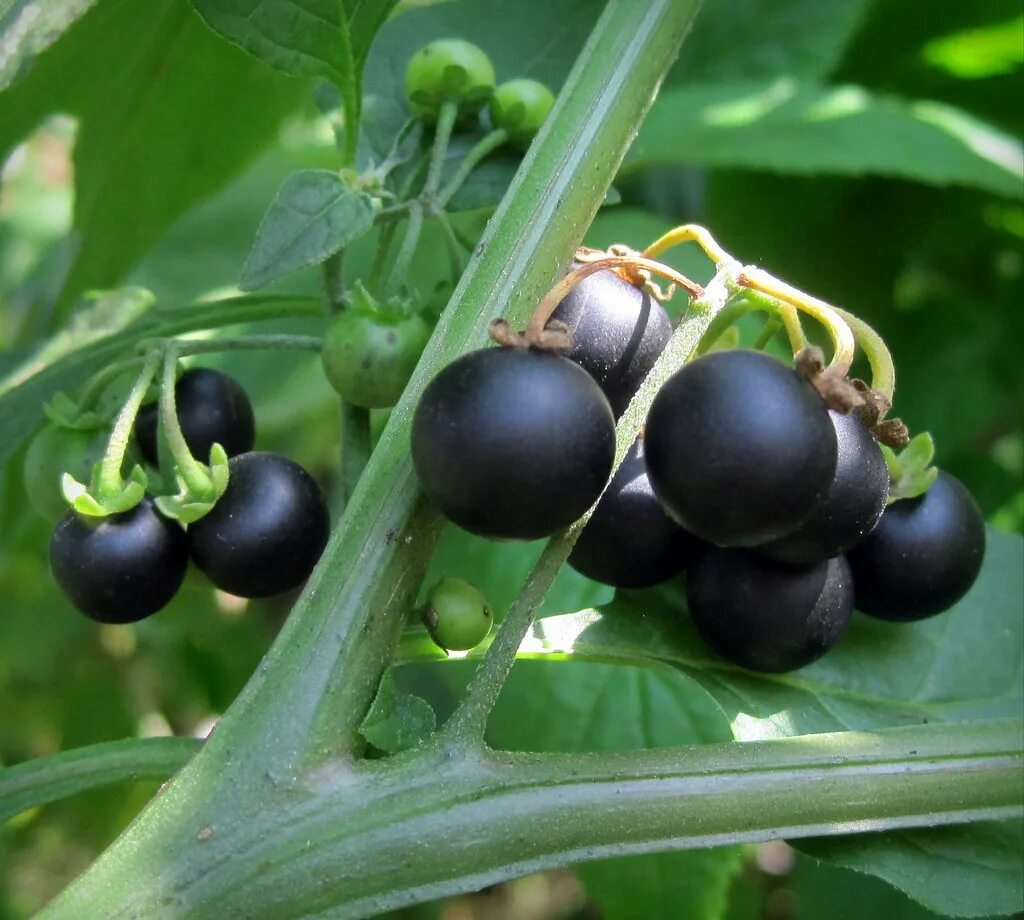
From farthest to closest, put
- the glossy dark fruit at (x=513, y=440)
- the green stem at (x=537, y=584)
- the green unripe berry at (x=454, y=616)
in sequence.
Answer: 1. the green unripe berry at (x=454, y=616)
2. the green stem at (x=537, y=584)
3. the glossy dark fruit at (x=513, y=440)

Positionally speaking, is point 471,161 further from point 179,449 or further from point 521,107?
point 179,449

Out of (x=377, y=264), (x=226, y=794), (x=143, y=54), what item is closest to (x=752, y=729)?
(x=226, y=794)

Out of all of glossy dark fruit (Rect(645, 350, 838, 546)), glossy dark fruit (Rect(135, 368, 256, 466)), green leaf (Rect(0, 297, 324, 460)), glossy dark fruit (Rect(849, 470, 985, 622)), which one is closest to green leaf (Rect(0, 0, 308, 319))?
green leaf (Rect(0, 297, 324, 460))

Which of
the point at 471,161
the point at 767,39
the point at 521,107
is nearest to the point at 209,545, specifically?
the point at 471,161

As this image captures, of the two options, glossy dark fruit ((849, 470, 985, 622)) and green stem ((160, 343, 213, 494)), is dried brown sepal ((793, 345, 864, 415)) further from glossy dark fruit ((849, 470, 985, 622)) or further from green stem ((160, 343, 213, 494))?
green stem ((160, 343, 213, 494))

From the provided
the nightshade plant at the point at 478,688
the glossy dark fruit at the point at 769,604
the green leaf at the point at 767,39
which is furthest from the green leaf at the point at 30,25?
the green leaf at the point at 767,39

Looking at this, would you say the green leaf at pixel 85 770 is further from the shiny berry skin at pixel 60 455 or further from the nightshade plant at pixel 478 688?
the shiny berry skin at pixel 60 455

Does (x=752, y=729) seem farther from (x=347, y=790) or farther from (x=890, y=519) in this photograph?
(x=347, y=790)
